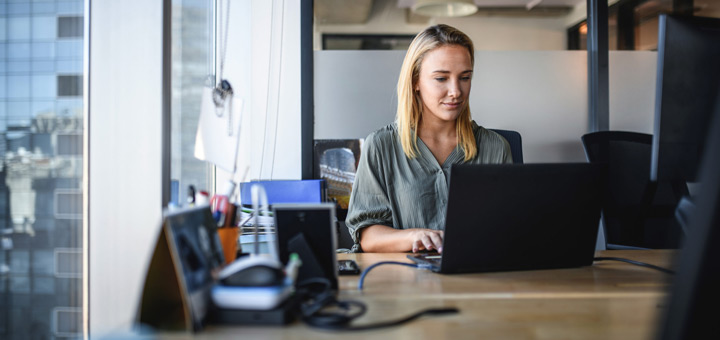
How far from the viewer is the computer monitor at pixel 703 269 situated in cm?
39

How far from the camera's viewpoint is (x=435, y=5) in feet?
9.67

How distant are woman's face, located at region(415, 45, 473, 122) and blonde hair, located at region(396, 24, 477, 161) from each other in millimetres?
28

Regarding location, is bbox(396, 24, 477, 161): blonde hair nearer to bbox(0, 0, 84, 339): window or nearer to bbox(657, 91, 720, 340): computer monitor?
bbox(0, 0, 84, 339): window

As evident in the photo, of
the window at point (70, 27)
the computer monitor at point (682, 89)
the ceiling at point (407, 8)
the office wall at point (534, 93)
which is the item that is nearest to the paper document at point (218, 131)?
the window at point (70, 27)

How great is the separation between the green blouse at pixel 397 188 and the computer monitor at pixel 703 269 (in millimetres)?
1293

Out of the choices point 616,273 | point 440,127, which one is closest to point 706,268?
point 616,273

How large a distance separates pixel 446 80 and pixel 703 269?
4.82 feet

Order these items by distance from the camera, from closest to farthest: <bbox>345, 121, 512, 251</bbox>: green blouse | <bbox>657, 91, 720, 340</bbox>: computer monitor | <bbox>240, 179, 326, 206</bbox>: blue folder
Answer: <bbox>657, 91, 720, 340</bbox>: computer monitor → <bbox>345, 121, 512, 251</bbox>: green blouse → <bbox>240, 179, 326, 206</bbox>: blue folder

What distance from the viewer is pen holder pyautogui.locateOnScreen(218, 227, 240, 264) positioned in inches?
37.8

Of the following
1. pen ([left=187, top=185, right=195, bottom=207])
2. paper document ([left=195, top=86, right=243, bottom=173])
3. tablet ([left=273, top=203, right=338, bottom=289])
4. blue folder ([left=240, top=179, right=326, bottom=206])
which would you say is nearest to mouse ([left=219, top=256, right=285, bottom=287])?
tablet ([left=273, top=203, right=338, bottom=289])

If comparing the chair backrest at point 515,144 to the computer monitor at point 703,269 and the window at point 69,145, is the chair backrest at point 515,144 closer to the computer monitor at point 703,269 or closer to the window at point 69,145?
the window at point 69,145

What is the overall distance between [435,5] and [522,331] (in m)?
2.51

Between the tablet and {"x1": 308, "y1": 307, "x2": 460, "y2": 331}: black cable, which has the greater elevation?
the tablet

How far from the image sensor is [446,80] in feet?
5.94
